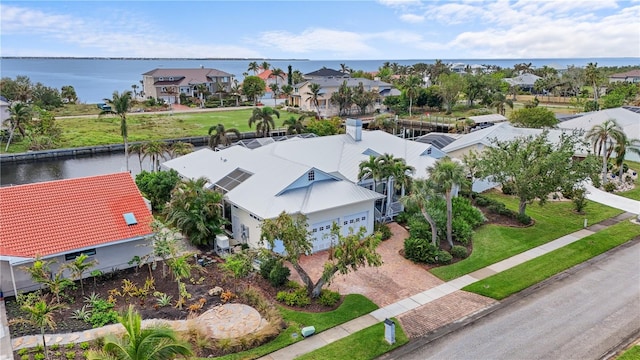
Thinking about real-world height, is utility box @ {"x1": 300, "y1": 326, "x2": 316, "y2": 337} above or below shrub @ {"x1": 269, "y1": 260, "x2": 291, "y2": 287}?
below

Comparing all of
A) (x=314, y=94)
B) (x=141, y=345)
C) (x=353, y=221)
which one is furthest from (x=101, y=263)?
(x=314, y=94)

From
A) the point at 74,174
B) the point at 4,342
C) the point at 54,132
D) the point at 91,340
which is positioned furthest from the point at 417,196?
the point at 54,132

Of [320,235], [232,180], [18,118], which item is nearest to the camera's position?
[320,235]

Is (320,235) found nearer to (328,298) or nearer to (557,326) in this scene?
(328,298)

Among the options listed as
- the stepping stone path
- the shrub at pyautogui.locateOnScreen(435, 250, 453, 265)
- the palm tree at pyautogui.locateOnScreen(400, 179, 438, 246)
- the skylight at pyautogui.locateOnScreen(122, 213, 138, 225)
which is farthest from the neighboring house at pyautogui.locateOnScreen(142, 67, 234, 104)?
the stepping stone path

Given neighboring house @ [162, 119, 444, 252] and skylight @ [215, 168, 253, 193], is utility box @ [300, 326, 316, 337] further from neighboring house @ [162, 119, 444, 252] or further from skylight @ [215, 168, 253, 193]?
skylight @ [215, 168, 253, 193]
